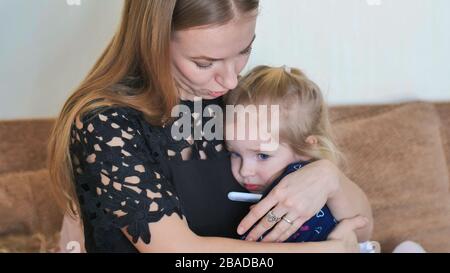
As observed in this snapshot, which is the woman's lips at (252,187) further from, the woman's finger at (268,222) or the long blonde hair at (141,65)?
the long blonde hair at (141,65)

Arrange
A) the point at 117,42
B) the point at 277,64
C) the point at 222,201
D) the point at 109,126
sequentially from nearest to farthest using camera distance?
the point at 109,126
the point at 117,42
the point at 222,201
the point at 277,64

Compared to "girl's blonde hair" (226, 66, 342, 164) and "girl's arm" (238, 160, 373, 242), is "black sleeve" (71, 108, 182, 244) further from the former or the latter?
"girl's blonde hair" (226, 66, 342, 164)

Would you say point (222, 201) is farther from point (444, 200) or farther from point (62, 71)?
point (444, 200)

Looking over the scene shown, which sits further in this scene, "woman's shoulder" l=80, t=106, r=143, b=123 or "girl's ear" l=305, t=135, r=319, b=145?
"girl's ear" l=305, t=135, r=319, b=145

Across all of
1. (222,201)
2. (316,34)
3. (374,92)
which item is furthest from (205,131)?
(374,92)

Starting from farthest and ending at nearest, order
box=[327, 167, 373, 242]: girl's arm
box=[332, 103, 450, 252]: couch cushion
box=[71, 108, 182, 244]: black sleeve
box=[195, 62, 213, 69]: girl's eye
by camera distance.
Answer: box=[332, 103, 450, 252]: couch cushion
box=[327, 167, 373, 242]: girl's arm
box=[195, 62, 213, 69]: girl's eye
box=[71, 108, 182, 244]: black sleeve

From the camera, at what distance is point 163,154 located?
1030 millimetres

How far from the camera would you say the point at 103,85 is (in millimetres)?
965

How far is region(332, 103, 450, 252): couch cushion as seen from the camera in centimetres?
151

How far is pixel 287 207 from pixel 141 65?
37cm

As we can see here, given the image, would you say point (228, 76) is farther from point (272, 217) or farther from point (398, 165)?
point (398, 165)

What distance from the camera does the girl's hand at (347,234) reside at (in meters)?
1.07

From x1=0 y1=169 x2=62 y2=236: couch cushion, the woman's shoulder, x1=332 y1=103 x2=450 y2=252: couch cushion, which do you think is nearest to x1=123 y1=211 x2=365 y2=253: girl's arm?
the woman's shoulder
